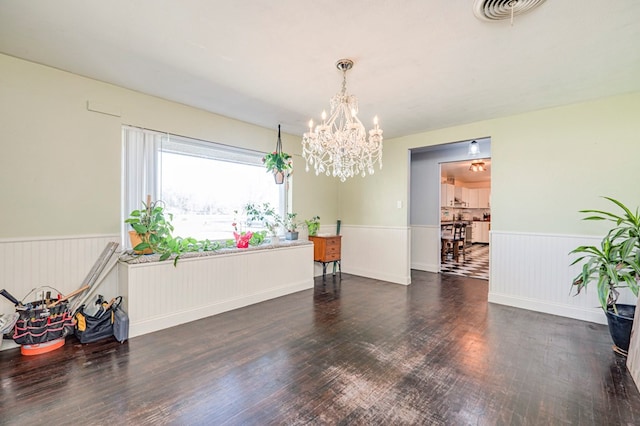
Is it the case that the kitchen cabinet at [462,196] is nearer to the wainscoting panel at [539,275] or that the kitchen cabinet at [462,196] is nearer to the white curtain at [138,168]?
the wainscoting panel at [539,275]

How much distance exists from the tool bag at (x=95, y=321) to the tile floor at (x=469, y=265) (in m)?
5.72

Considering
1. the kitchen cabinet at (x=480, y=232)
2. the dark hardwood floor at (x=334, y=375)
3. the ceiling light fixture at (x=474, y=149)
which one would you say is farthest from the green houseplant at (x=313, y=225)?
the kitchen cabinet at (x=480, y=232)

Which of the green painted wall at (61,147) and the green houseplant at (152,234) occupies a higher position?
the green painted wall at (61,147)

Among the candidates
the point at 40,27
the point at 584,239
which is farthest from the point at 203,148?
the point at 584,239

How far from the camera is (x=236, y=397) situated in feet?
6.17

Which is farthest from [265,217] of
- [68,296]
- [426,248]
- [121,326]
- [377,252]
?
[426,248]

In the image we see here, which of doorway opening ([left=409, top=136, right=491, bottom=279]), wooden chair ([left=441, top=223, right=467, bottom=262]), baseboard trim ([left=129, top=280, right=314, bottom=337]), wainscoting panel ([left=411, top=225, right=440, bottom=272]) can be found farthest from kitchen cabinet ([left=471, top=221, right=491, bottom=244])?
baseboard trim ([left=129, top=280, right=314, bottom=337])

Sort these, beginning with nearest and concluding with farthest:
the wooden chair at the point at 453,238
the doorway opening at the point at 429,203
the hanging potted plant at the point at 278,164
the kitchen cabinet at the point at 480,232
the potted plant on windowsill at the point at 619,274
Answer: the potted plant on windowsill at the point at 619,274 < the hanging potted plant at the point at 278,164 < the doorway opening at the point at 429,203 < the wooden chair at the point at 453,238 < the kitchen cabinet at the point at 480,232

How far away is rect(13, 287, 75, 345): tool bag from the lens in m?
2.35

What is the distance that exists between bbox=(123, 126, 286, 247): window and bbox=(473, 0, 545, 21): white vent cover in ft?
11.0

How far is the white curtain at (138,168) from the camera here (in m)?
3.18

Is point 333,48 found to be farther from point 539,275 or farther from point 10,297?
point 539,275

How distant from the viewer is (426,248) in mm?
6211

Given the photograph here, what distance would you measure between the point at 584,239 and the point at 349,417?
11.7ft
